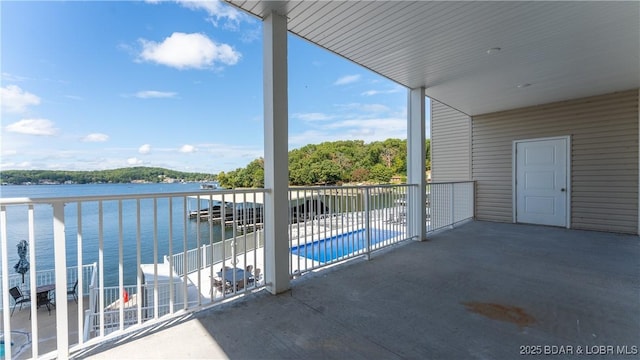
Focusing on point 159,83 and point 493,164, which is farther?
point 159,83

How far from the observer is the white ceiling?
2.51 metres

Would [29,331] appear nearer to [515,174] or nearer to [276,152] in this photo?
[276,152]

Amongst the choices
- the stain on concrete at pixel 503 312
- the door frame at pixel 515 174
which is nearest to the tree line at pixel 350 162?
the door frame at pixel 515 174

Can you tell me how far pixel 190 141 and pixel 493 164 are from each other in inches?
1025

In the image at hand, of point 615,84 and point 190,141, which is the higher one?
point 190,141

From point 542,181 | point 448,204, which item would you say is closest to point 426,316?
point 448,204

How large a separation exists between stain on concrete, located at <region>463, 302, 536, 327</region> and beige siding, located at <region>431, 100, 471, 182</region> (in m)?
5.18

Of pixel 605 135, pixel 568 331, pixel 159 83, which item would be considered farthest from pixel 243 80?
pixel 568 331

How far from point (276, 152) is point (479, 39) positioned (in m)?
2.59

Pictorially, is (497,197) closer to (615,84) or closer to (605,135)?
(605,135)

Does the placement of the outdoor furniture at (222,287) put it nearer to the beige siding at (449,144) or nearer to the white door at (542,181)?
the beige siding at (449,144)

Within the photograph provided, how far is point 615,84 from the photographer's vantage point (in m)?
4.55

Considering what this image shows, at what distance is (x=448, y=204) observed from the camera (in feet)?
19.3

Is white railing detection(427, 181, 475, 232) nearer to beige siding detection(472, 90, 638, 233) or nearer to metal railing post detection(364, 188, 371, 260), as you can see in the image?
beige siding detection(472, 90, 638, 233)
